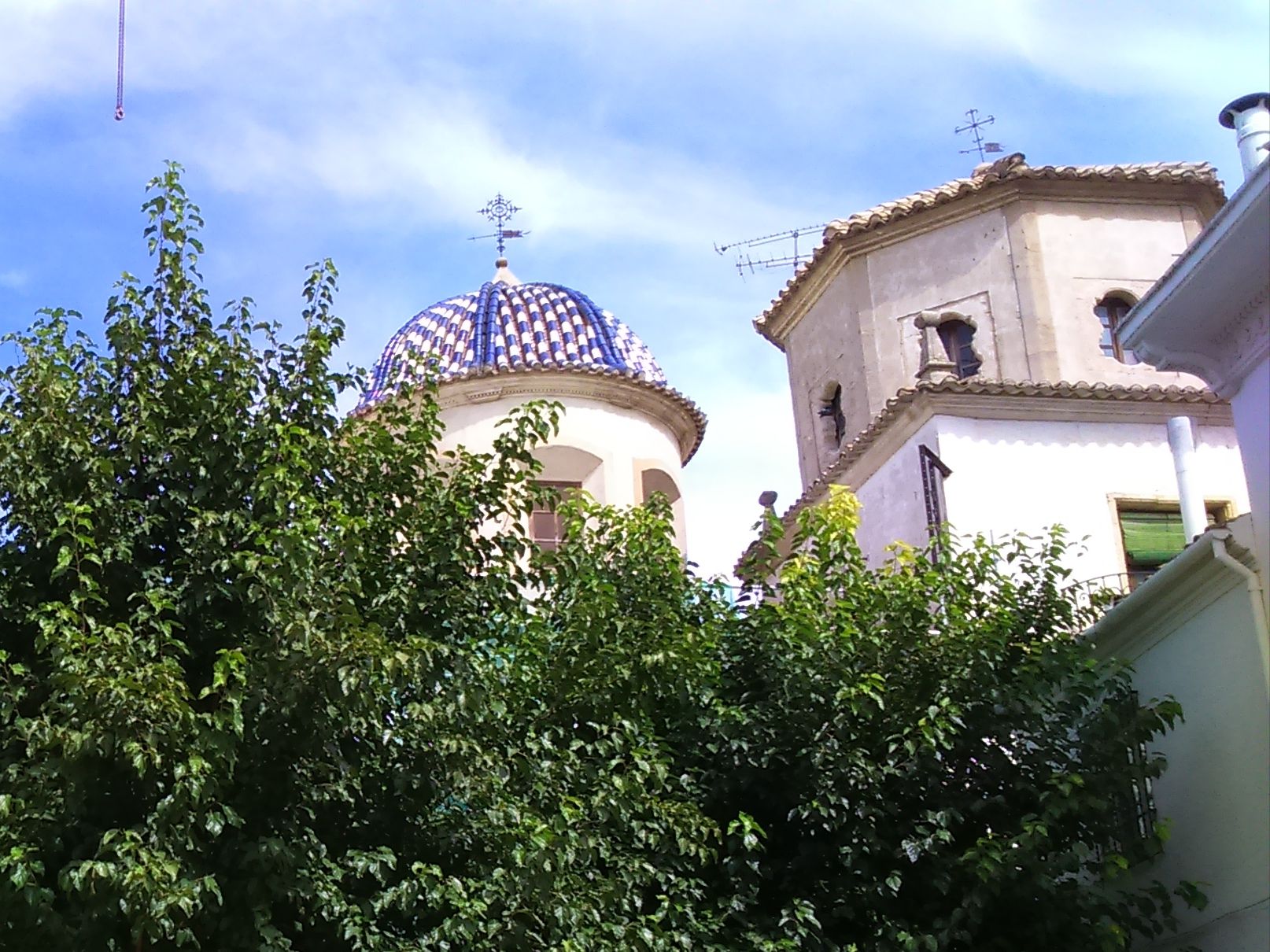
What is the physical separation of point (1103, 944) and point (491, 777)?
12.4 ft

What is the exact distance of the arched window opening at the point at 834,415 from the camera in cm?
1877

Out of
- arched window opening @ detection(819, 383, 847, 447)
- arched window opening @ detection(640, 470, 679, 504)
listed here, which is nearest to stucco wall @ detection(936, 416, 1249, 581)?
arched window opening @ detection(819, 383, 847, 447)

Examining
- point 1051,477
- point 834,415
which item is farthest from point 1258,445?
point 834,415

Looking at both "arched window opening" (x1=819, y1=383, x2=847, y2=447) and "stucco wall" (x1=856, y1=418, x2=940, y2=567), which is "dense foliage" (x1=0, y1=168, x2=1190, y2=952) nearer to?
"stucco wall" (x1=856, y1=418, x2=940, y2=567)

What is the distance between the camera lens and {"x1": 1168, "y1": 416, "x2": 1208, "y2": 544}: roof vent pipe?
14.4 m

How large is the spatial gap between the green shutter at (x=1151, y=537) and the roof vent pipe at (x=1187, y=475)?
3.47 ft

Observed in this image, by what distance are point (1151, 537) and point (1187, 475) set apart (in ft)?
4.96

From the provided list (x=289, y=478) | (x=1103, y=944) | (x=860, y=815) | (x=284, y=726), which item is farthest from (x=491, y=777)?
(x=1103, y=944)

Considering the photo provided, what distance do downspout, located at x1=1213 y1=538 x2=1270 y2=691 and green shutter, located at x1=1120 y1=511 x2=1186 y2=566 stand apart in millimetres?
4976

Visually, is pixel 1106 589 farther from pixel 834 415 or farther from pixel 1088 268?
pixel 834 415

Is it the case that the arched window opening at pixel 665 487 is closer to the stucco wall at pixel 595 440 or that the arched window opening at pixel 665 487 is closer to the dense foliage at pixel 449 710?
the stucco wall at pixel 595 440

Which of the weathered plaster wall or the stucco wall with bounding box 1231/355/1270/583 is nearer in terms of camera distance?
the stucco wall with bounding box 1231/355/1270/583

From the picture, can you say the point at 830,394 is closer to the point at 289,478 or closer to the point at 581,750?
the point at 581,750

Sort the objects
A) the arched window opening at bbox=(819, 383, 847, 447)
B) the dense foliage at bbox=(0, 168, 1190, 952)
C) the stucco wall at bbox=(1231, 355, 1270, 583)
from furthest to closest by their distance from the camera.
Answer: the arched window opening at bbox=(819, 383, 847, 447) < the stucco wall at bbox=(1231, 355, 1270, 583) < the dense foliage at bbox=(0, 168, 1190, 952)
